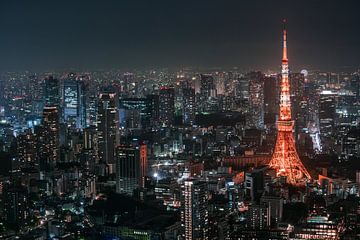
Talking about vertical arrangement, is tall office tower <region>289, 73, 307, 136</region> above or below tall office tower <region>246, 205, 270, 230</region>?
above

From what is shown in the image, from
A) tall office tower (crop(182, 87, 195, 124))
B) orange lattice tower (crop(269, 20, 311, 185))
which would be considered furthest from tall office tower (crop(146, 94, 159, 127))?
orange lattice tower (crop(269, 20, 311, 185))

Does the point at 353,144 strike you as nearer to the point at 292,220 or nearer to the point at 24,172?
the point at 292,220

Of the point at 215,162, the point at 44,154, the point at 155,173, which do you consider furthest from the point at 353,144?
the point at 44,154

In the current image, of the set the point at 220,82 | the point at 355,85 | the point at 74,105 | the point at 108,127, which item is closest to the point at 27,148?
the point at 108,127

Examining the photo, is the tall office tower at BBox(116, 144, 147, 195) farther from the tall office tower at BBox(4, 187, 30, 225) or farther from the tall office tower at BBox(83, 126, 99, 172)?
the tall office tower at BBox(4, 187, 30, 225)

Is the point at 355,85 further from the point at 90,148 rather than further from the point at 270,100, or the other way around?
the point at 90,148

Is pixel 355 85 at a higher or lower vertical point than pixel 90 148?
higher
